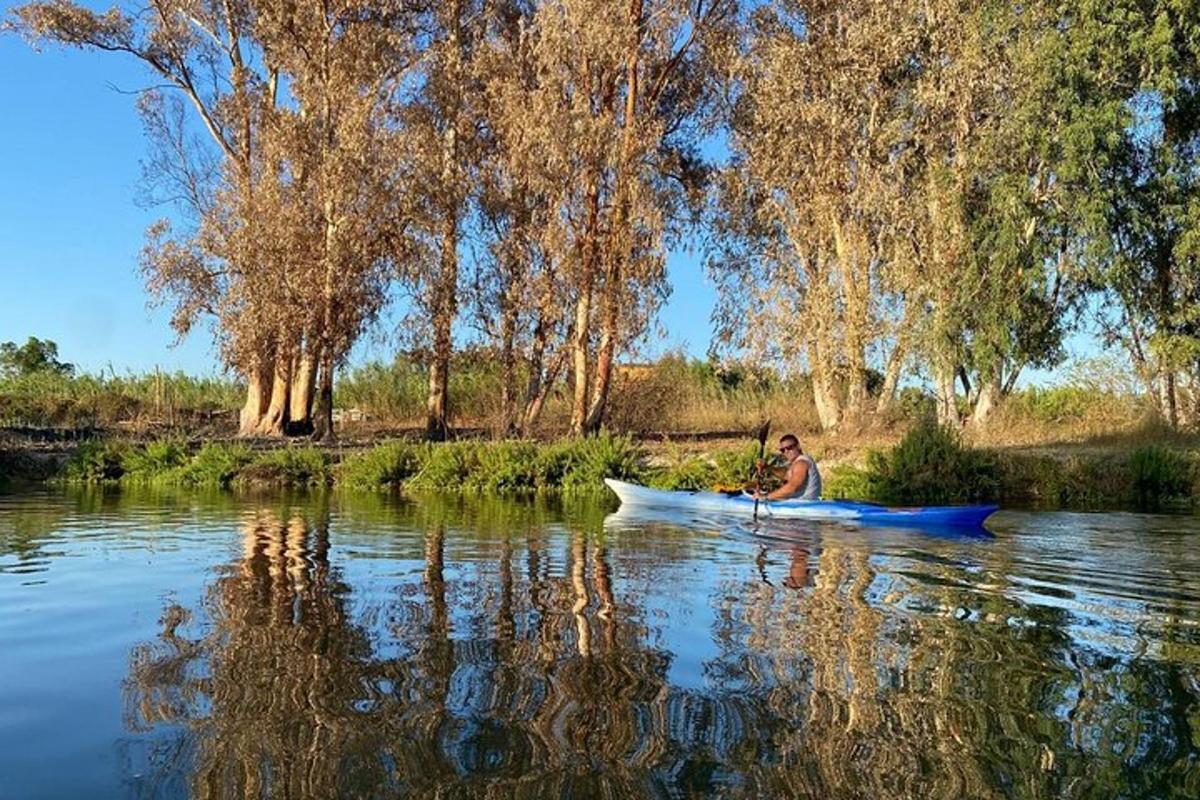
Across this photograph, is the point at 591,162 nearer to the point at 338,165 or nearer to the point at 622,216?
the point at 622,216

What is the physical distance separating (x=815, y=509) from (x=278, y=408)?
1605 cm

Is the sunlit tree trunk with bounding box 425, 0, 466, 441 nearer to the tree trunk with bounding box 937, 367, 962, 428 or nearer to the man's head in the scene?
the tree trunk with bounding box 937, 367, 962, 428

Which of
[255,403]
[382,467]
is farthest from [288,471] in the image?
[255,403]

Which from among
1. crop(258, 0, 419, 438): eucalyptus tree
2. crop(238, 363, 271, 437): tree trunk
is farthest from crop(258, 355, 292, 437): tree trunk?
crop(258, 0, 419, 438): eucalyptus tree

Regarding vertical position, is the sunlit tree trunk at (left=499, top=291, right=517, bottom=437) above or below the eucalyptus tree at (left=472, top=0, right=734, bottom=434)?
below

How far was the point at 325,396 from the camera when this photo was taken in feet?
73.6

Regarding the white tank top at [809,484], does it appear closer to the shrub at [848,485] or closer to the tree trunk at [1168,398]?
the shrub at [848,485]

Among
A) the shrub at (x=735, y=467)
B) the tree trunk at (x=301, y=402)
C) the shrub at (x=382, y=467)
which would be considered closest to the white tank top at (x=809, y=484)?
the shrub at (x=735, y=467)

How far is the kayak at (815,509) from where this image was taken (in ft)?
38.1

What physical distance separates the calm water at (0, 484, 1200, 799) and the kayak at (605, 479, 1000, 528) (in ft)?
4.79

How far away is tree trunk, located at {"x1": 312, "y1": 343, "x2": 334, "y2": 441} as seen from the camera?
21.4 meters

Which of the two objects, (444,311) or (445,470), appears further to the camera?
(444,311)

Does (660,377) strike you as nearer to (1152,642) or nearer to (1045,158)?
(1045,158)

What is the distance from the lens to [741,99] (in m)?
23.0
